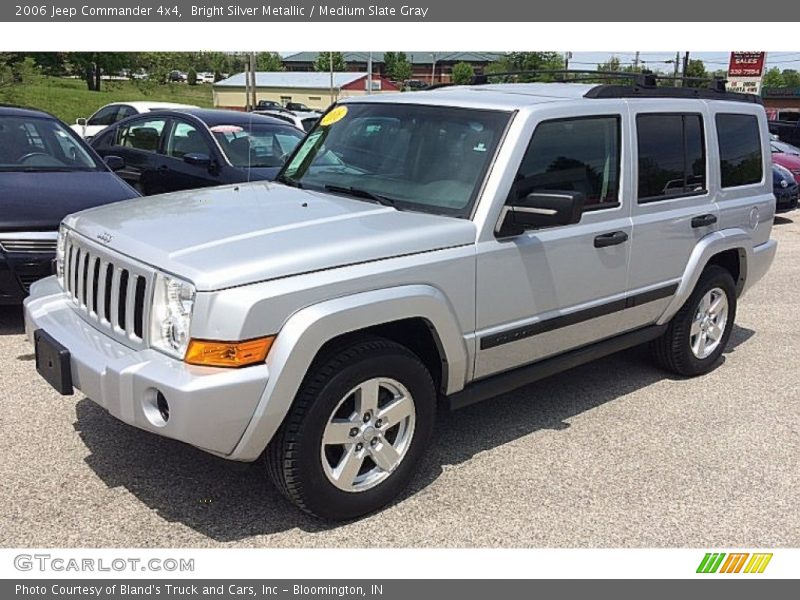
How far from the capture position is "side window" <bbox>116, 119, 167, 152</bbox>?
29.8 feet

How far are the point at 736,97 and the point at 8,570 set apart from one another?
5355mm

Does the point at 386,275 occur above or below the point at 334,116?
below

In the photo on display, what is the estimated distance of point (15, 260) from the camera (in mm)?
5406

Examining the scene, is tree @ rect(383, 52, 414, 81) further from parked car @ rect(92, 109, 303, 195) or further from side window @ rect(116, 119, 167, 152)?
parked car @ rect(92, 109, 303, 195)

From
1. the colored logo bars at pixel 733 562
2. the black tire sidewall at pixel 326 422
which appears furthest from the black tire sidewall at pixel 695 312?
the black tire sidewall at pixel 326 422

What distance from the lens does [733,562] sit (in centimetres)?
330

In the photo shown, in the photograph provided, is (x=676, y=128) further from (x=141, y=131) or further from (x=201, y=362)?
(x=141, y=131)

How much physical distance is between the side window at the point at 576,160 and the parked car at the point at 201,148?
4126 mm

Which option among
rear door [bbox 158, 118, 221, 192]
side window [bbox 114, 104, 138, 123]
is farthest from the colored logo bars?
side window [bbox 114, 104, 138, 123]

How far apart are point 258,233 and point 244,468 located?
1253mm

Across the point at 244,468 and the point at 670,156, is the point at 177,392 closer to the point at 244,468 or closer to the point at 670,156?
the point at 244,468

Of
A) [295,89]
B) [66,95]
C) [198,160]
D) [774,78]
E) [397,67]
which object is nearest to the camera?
[198,160]

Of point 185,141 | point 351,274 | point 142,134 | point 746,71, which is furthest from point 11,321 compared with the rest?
point 746,71
